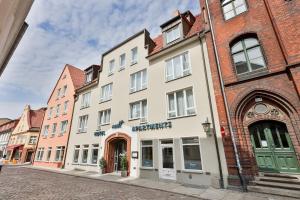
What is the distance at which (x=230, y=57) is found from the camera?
10977 millimetres

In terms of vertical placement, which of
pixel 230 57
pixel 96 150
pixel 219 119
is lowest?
pixel 96 150

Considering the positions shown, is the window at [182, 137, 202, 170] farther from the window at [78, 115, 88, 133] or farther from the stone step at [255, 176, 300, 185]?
the window at [78, 115, 88, 133]

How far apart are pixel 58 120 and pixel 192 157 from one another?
21.8m

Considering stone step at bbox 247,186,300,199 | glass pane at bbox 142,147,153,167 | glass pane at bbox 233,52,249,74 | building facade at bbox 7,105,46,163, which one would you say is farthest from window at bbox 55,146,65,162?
glass pane at bbox 233,52,249,74

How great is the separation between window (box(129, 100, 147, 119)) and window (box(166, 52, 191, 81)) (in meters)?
3.29

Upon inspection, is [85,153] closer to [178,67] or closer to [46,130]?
[46,130]

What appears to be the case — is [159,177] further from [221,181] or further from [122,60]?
[122,60]

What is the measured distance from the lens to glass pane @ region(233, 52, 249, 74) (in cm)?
1054

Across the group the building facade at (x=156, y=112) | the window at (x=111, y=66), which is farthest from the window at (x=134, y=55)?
the window at (x=111, y=66)

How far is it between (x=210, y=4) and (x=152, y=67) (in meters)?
6.76

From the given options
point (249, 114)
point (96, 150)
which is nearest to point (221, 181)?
point (249, 114)

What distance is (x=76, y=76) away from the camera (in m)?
27.8

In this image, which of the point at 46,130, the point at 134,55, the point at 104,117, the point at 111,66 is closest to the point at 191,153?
the point at 104,117

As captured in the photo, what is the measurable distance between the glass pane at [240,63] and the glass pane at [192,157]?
5.64m
